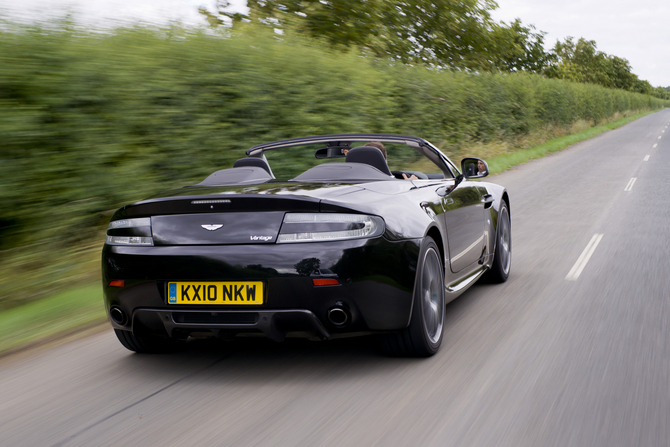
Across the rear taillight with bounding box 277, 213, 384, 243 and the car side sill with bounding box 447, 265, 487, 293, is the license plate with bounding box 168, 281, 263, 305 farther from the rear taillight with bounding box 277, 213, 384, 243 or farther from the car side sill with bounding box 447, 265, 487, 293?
the car side sill with bounding box 447, 265, 487, 293

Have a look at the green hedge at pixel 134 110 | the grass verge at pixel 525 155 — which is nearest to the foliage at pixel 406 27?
the grass verge at pixel 525 155

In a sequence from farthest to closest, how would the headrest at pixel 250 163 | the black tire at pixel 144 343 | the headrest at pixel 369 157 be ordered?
the headrest at pixel 250 163
the headrest at pixel 369 157
the black tire at pixel 144 343

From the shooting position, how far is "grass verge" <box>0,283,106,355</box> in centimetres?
460

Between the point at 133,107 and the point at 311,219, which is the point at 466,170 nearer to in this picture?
the point at 311,219

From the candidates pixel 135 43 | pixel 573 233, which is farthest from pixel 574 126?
pixel 135 43

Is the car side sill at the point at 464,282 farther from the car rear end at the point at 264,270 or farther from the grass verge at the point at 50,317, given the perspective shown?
the grass verge at the point at 50,317

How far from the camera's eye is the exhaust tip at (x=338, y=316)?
10.7 ft

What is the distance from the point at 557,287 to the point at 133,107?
4665 mm

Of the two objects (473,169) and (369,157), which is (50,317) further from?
(473,169)

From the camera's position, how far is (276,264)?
324cm

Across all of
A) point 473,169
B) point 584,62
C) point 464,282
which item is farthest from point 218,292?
point 584,62

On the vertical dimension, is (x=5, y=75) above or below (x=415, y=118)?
above

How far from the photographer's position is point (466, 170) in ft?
17.2

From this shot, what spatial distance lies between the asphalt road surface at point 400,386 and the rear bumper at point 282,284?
13.3 inches
